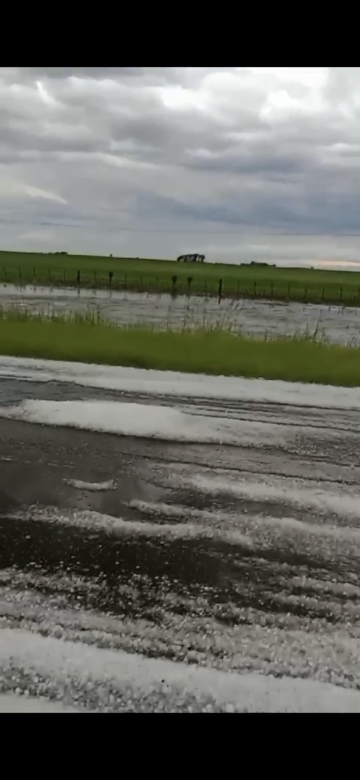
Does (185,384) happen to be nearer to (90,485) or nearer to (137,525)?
(90,485)

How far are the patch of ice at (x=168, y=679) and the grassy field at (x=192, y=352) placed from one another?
432cm

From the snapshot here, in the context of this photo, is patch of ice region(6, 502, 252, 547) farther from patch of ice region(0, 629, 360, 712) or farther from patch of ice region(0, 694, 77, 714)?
patch of ice region(0, 694, 77, 714)

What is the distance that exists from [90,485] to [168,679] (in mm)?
1662

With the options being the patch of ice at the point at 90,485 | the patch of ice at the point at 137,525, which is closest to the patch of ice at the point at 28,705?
the patch of ice at the point at 137,525

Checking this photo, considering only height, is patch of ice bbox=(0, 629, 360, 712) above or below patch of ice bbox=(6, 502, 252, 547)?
below

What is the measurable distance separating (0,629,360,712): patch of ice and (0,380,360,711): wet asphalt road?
30mm

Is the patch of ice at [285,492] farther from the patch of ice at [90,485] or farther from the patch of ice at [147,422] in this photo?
the patch of ice at [147,422]

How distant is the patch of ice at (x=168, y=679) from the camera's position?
188 centimetres

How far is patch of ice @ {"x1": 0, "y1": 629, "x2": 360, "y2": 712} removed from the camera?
1.88 meters

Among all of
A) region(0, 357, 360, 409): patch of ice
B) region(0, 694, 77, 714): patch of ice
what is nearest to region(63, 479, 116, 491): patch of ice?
region(0, 694, 77, 714): patch of ice

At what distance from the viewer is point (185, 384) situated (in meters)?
5.82

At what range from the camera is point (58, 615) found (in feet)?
7.51
